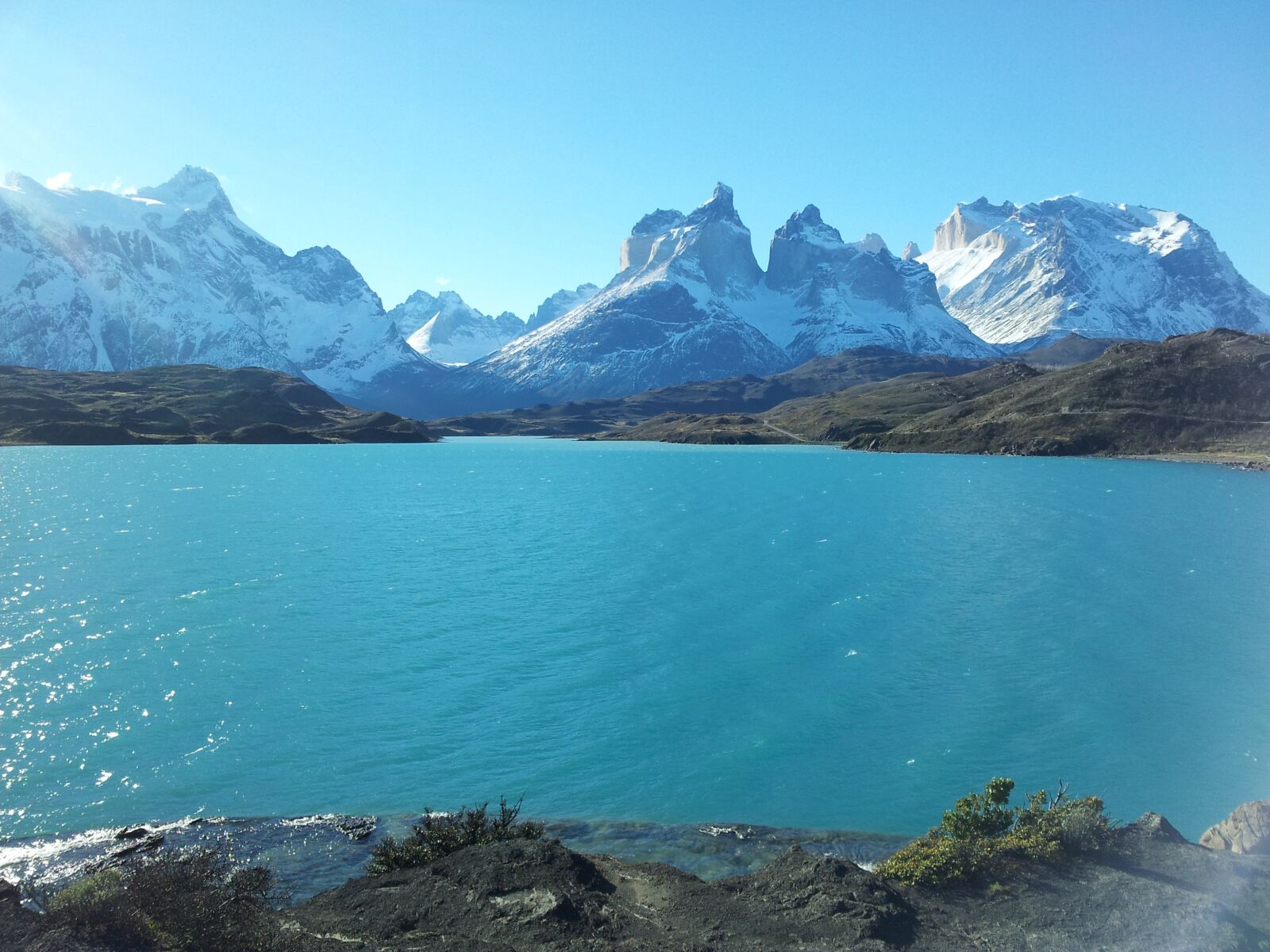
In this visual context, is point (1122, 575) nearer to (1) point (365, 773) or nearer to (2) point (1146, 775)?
(2) point (1146, 775)

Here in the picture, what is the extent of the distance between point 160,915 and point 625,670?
3148 cm

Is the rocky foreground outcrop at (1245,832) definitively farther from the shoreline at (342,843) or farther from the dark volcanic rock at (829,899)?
→ the dark volcanic rock at (829,899)

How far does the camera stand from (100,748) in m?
34.6

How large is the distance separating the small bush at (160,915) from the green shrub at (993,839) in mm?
16898

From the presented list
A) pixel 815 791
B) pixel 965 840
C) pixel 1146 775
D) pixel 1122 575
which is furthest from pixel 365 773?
pixel 1122 575

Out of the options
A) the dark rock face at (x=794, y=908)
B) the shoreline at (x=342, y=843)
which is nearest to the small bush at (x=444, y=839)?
the dark rock face at (x=794, y=908)

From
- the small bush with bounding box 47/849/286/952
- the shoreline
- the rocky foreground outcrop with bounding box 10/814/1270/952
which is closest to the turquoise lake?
the shoreline

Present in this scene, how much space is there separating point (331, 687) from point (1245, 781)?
4341cm

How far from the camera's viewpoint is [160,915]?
656 inches


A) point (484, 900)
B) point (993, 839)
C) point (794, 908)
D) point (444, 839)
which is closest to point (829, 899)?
point (794, 908)

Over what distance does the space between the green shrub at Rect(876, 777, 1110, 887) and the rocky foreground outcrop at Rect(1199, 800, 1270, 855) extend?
4.74 metres

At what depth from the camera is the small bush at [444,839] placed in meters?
22.9

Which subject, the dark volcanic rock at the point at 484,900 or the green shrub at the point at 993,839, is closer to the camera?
the dark volcanic rock at the point at 484,900

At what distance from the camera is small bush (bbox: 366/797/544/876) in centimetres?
2291
